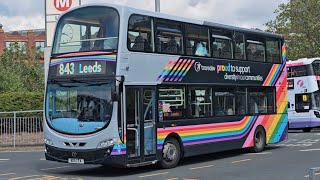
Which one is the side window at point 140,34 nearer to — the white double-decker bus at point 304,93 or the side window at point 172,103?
the side window at point 172,103

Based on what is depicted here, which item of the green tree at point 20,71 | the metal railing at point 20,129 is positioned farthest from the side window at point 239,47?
the green tree at point 20,71

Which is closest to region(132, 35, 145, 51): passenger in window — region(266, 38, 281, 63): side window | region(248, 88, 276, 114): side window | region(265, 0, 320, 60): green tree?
region(248, 88, 276, 114): side window

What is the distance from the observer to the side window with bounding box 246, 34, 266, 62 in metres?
17.6

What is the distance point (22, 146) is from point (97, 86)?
38.2 feet

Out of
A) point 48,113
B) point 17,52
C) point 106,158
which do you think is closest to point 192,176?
point 106,158

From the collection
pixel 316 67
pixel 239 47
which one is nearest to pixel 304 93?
pixel 316 67

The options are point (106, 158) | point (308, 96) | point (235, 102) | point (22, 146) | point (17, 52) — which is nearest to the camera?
point (106, 158)

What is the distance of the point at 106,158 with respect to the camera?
481 inches

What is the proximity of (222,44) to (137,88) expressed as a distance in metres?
4.36

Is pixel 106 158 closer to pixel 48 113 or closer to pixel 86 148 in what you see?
pixel 86 148

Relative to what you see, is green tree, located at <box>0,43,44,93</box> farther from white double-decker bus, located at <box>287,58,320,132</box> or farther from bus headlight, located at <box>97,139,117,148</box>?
bus headlight, located at <box>97,139,117,148</box>

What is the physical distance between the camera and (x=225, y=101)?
641 inches

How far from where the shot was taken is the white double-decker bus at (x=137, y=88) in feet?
40.8

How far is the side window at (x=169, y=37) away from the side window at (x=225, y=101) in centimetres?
223
